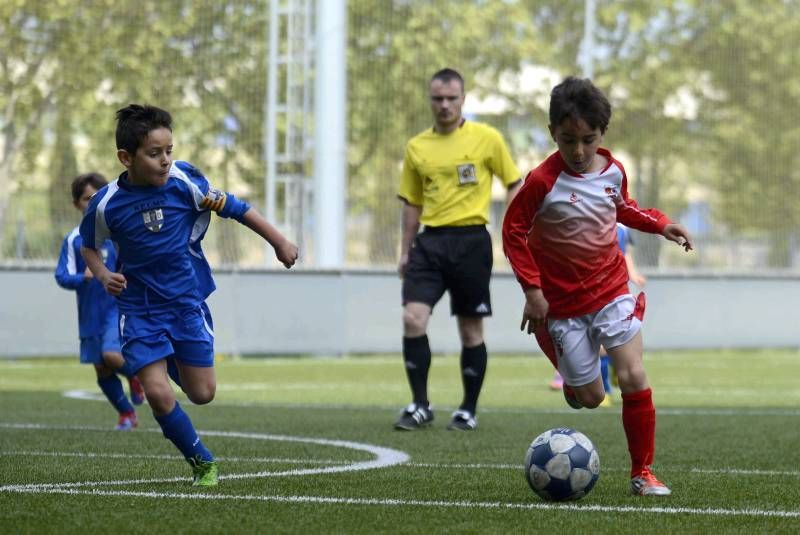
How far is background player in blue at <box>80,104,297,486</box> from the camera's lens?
6.37 meters

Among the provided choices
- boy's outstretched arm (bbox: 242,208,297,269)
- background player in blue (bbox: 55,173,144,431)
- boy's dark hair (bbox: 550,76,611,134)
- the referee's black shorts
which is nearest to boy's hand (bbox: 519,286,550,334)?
boy's dark hair (bbox: 550,76,611,134)

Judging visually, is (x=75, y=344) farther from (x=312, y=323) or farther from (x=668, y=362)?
(x=668, y=362)

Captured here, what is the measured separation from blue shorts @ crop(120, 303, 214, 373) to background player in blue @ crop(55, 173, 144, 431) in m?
3.13

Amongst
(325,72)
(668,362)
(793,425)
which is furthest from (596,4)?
(793,425)

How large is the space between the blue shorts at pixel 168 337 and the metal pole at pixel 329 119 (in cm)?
1303

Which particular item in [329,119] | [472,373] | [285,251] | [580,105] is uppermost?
[580,105]

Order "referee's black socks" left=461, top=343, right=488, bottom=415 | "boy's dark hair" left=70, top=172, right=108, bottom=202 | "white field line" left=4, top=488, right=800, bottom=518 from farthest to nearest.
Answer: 1. "boy's dark hair" left=70, top=172, right=108, bottom=202
2. "referee's black socks" left=461, top=343, right=488, bottom=415
3. "white field line" left=4, top=488, right=800, bottom=518

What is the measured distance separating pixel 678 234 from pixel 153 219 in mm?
2199

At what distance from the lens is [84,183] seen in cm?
989

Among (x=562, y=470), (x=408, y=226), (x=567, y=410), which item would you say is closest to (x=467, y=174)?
(x=408, y=226)

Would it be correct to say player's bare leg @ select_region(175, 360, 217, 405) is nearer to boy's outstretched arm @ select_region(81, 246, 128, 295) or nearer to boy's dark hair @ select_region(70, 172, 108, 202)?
boy's outstretched arm @ select_region(81, 246, 128, 295)

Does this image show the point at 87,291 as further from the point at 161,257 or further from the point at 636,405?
the point at 636,405

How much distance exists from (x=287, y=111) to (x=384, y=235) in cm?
203

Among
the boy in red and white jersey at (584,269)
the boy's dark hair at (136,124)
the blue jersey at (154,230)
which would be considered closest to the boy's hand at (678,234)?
the boy in red and white jersey at (584,269)
